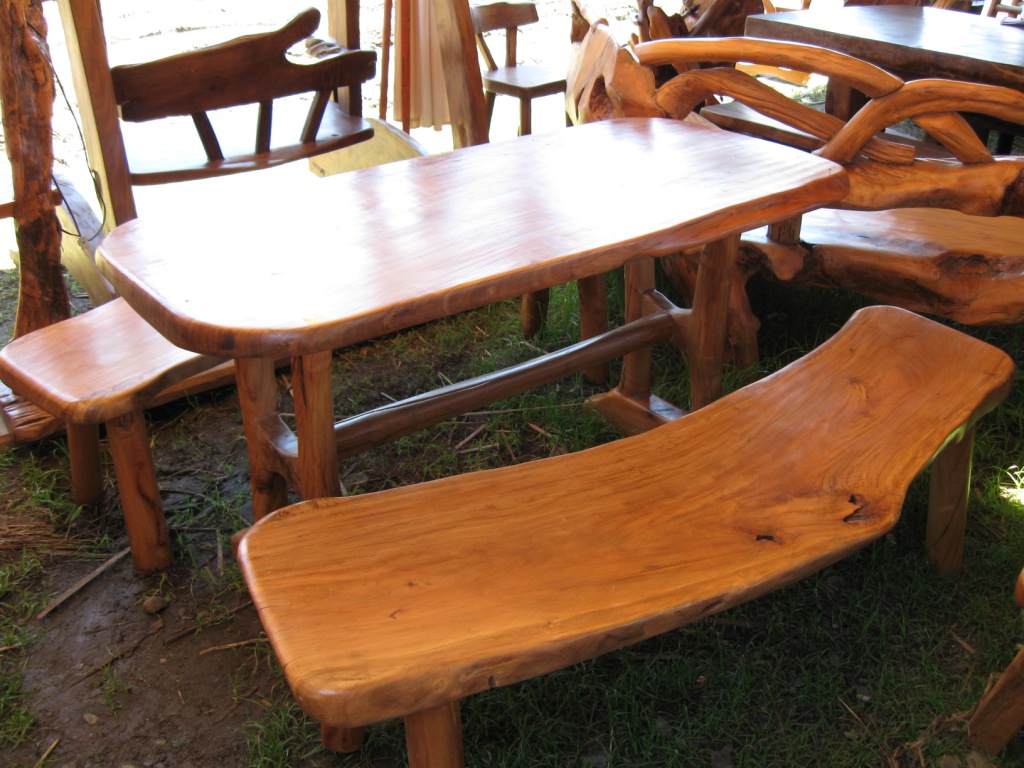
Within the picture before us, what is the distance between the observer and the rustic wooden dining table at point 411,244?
1533 millimetres

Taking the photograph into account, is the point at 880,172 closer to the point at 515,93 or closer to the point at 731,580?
the point at 731,580

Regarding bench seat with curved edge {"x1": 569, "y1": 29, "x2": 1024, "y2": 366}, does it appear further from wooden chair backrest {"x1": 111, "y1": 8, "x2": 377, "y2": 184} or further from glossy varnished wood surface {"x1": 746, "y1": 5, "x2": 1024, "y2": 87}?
wooden chair backrest {"x1": 111, "y1": 8, "x2": 377, "y2": 184}

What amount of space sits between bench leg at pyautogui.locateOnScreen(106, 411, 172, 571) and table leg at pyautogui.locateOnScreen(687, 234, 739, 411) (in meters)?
1.43

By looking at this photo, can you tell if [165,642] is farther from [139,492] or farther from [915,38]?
[915,38]

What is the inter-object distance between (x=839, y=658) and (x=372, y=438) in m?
1.19

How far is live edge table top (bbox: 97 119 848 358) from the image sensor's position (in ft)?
4.99

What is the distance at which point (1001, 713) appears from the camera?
188 cm

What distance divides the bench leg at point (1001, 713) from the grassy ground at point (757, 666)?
37 mm

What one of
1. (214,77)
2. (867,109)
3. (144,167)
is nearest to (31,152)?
(144,167)

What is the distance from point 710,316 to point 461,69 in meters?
1.60

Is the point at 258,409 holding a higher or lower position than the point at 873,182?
lower

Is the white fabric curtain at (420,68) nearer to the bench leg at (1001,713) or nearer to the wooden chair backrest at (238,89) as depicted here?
the wooden chair backrest at (238,89)

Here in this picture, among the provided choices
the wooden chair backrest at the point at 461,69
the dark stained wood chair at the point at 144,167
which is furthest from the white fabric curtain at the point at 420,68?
the dark stained wood chair at the point at 144,167

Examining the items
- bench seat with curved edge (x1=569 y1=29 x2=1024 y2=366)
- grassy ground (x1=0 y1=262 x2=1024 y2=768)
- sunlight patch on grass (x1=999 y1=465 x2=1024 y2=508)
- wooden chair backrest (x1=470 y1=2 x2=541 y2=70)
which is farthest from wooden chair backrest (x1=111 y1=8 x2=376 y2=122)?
sunlight patch on grass (x1=999 y1=465 x2=1024 y2=508)
